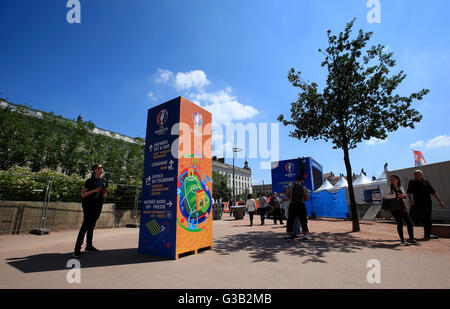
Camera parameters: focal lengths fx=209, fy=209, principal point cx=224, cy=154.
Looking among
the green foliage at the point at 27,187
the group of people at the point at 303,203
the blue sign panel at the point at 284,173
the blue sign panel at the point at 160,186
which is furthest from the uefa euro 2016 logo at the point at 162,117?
the blue sign panel at the point at 284,173

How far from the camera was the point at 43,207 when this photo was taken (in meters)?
8.32

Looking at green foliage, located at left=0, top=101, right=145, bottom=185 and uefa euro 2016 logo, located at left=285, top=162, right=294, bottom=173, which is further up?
green foliage, located at left=0, top=101, right=145, bottom=185

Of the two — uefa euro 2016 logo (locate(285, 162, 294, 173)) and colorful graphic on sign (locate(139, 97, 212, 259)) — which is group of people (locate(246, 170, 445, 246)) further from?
uefa euro 2016 logo (locate(285, 162, 294, 173))

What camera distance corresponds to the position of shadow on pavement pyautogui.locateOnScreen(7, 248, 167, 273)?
3.42 metres

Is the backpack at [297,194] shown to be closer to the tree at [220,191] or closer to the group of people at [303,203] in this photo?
the group of people at [303,203]

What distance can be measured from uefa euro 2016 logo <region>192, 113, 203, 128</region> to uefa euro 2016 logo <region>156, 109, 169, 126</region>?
613 mm

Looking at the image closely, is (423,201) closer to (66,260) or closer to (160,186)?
(160,186)

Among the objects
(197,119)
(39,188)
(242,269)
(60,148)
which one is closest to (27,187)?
(39,188)

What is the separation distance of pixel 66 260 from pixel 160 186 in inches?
83.5

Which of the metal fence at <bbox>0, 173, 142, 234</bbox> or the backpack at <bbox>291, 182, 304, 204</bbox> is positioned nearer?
the backpack at <bbox>291, 182, 304, 204</bbox>

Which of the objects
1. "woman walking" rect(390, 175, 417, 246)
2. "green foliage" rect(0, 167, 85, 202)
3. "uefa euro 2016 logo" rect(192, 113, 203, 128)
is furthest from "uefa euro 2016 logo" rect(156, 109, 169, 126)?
"green foliage" rect(0, 167, 85, 202)

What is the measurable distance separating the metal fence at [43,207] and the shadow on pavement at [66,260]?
490 centimetres

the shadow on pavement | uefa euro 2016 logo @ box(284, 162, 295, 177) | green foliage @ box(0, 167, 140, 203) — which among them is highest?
uefa euro 2016 logo @ box(284, 162, 295, 177)
